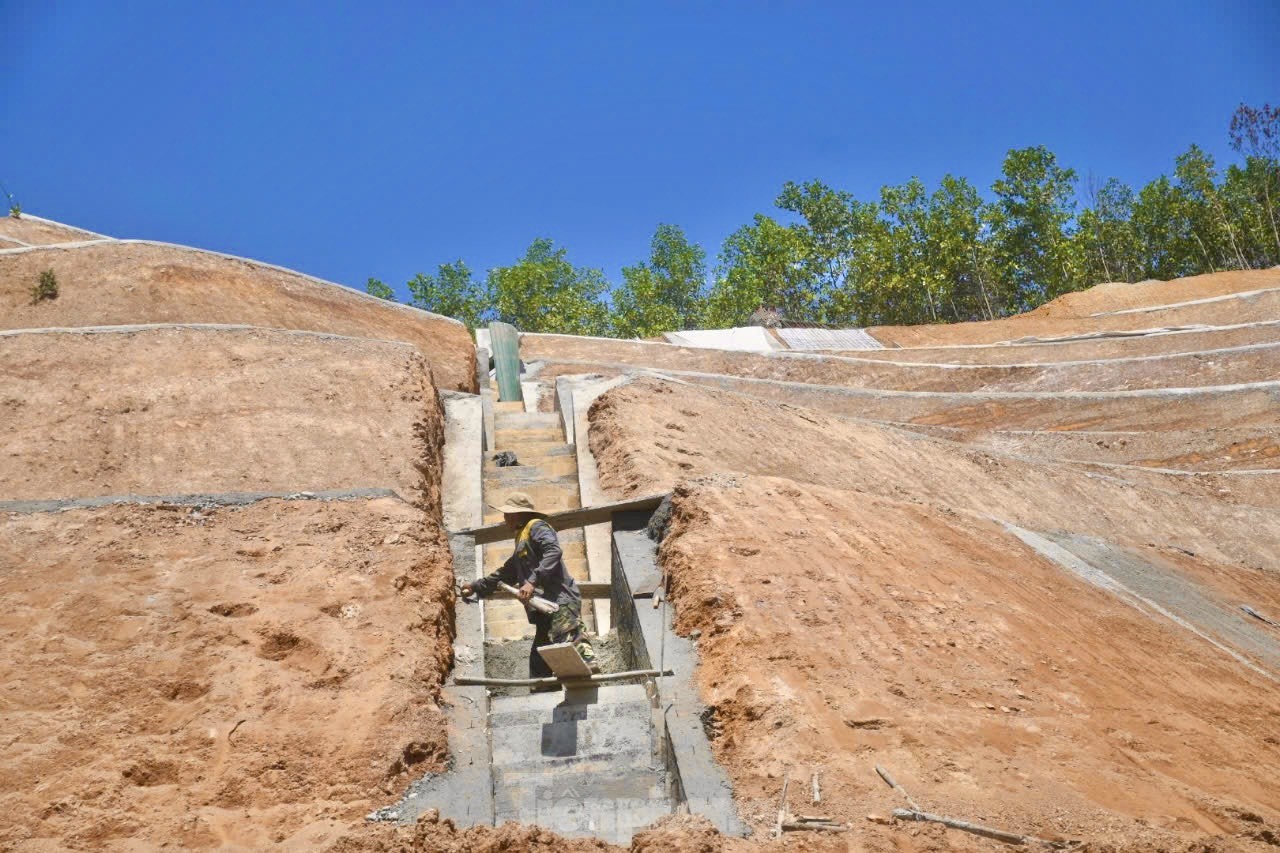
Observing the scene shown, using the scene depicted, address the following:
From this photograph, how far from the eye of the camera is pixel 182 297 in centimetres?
1377

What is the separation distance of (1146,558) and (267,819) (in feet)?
28.6

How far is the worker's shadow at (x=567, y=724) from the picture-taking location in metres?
5.67

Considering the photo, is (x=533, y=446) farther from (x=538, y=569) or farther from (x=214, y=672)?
(x=214, y=672)

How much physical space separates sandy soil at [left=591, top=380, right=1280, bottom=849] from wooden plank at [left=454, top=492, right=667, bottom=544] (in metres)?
0.45

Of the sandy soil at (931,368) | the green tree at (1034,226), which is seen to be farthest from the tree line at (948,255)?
the sandy soil at (931,368)

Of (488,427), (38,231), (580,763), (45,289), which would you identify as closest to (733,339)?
(488,427)

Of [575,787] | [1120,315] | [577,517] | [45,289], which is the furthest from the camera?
[1120,315]

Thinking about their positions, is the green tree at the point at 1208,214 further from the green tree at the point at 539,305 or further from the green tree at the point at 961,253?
the green tree at the point at 539,305

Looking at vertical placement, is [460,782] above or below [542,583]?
below

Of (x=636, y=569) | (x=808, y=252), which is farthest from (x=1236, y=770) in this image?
(x=808, y=252)

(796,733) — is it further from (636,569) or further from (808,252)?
(808,252)


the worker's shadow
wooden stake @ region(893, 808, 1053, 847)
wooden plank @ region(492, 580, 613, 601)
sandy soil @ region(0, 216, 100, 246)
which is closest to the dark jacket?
the worker's shadow

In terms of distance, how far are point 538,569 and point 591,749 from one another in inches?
54.9

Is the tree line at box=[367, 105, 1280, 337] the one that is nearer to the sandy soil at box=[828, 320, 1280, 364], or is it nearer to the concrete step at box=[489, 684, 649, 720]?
the sandy soil at box=[828, 320, 1280, 364]
